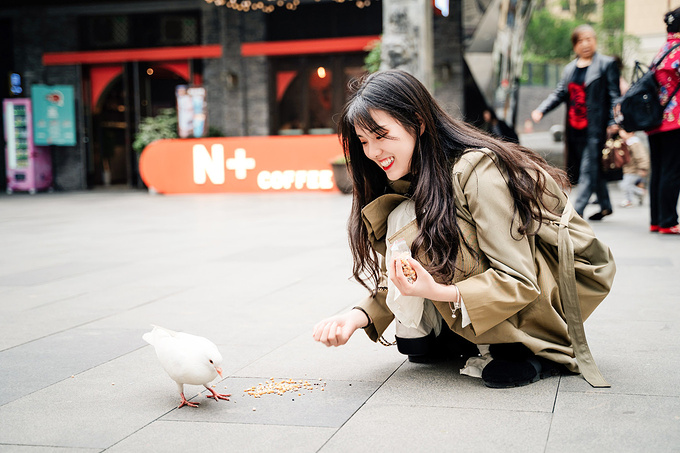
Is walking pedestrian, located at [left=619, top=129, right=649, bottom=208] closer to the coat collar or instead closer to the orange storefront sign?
the orange storefront sign

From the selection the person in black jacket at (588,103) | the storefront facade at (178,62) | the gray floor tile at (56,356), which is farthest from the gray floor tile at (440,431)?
the storefront facade at (178,62)

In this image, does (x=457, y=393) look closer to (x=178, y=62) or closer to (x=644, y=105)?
(x=644, y=105)

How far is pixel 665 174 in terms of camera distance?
6094 mm

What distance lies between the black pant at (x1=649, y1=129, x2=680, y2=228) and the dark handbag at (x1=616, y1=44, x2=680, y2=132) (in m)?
0.23

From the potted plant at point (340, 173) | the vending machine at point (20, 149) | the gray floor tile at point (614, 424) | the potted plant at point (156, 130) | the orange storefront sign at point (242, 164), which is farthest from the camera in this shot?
the vending machine at point (20, 149)

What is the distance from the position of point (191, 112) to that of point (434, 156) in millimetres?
15052

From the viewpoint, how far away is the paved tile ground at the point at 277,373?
2074mm

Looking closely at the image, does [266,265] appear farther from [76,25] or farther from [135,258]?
[76,25]

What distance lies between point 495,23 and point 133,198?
8322 millimetres

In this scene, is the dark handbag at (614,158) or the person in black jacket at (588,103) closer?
the person in black jacket at (588,103)

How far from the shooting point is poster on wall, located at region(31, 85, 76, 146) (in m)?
18.4

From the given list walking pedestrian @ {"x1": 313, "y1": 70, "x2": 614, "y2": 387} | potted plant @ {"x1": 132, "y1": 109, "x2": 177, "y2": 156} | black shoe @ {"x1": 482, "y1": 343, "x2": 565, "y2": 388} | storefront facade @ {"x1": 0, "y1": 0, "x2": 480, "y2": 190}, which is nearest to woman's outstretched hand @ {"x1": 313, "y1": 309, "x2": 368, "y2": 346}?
walking pedestrian @ {"x1": 313, "y1": 70, "x2": 614, "y2": 387}

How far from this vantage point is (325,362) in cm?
291

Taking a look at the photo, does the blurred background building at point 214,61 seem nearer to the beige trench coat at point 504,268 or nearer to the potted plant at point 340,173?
the potted plant at point 340,173
